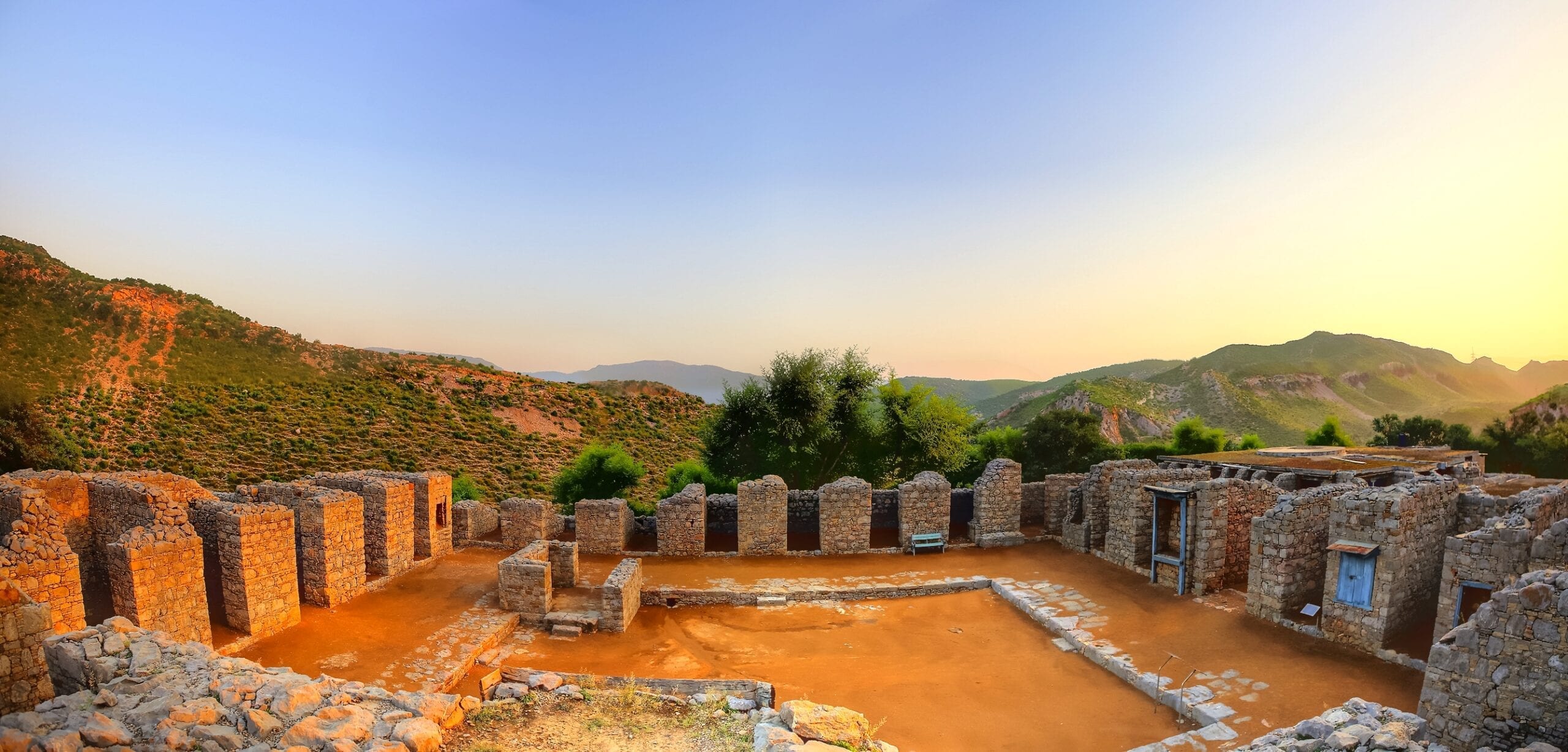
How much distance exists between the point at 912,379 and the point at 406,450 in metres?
26.8

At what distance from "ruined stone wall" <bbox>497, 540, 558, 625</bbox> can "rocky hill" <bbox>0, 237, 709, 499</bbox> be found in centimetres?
1502

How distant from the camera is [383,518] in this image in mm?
12805

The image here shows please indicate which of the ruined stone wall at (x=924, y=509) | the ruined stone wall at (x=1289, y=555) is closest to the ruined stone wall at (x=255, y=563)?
the ruined stone wall at (x=924, y=509)

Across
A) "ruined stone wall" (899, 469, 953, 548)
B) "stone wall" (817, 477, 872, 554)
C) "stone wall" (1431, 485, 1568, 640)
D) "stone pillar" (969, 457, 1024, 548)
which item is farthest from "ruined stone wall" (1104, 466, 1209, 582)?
"stone wall" (817, 477, 872, 554)

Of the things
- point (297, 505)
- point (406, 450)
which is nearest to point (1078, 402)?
point (406, 450)

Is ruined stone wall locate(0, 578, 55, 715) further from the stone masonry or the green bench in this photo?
the green bench

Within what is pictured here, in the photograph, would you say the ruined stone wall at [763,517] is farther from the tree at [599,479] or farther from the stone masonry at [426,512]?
the tree at [599,479]

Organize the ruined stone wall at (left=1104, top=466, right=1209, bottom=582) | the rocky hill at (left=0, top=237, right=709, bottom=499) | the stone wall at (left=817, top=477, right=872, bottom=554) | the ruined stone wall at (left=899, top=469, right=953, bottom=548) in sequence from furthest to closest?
the rocky hill at (left=0, top=237, right=709, bottom=499) → the ruined stone wall at (left=899, top=469, right=953, bottom=548) → the stone wall at (left=817, top=477, right=872, bottom=554) → the ruined stone wall at (left=1104, top=466, right=1209, bottom=582)

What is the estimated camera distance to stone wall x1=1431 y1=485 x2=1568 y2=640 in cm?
752

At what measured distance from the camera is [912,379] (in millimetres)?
26188

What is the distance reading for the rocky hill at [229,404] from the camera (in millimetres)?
27328

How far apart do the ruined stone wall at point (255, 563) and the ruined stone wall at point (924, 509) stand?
12742 mm

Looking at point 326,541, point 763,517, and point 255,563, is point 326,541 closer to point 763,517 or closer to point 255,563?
point 255,563

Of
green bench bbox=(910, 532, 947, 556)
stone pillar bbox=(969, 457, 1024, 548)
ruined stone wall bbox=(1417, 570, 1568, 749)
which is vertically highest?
ruined stone wall bbox=(1417, 570, 1568, 749)
